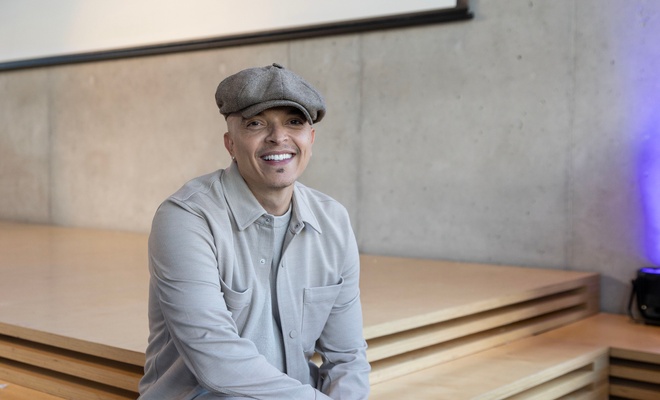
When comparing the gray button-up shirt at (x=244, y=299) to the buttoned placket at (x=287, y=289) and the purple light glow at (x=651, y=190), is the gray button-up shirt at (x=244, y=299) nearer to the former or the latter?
the buttoned placket at (x=287, y=289)

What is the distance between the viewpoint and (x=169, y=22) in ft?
19.6

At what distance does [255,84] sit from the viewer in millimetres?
1843

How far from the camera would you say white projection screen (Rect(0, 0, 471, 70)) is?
4.91 metres

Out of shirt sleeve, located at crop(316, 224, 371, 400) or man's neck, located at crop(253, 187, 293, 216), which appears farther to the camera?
shirt sleeve, located at crop(316, 224, 371, 400)

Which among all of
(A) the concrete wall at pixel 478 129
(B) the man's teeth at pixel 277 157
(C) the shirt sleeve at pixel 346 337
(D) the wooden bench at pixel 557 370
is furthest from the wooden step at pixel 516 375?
(B) the man's teeth at pixel 277 157

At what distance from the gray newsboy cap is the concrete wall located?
2.71m

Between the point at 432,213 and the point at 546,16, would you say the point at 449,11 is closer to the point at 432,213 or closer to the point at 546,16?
the point at 546,16

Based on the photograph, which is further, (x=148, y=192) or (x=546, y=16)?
(x=148, y=192)

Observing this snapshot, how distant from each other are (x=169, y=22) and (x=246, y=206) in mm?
4346

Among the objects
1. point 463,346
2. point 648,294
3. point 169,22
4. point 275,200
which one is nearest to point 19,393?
point 275,200

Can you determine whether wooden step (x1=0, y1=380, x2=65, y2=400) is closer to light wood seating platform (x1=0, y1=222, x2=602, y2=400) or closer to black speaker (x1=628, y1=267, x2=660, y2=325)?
light wood seating platform (x1=0, y1=222, x2=602, y2=400)

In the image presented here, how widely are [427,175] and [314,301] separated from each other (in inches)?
114

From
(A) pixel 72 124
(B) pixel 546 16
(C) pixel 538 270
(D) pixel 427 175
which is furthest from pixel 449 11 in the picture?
(A) pixel 72 124

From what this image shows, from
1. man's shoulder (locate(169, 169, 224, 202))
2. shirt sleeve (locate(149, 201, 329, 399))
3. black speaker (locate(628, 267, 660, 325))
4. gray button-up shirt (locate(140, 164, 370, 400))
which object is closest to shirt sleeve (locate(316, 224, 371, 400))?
gray button-up shirt (locate(140, 164, 370, 400))
